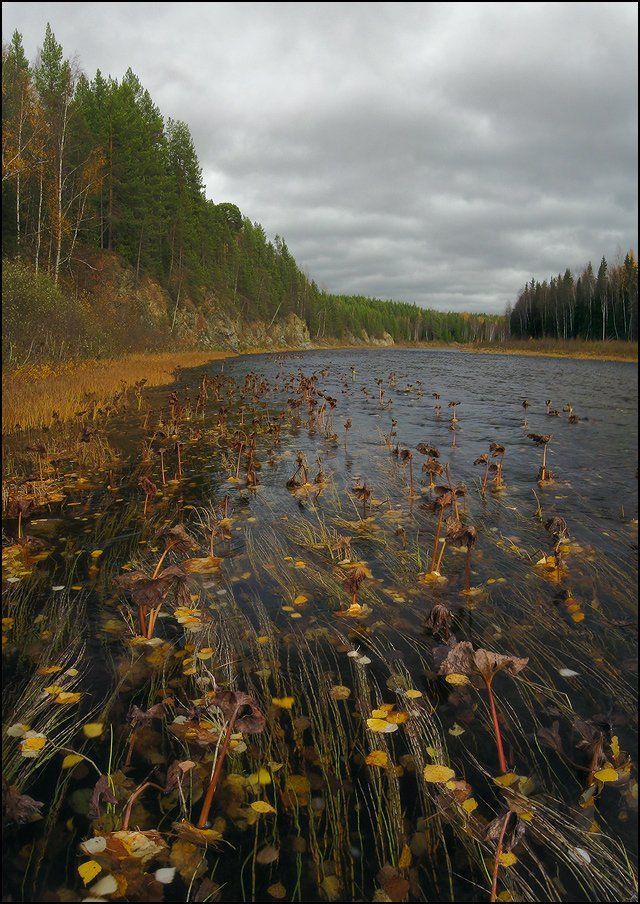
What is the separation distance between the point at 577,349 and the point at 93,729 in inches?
3229

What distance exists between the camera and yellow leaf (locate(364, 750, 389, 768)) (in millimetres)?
2820

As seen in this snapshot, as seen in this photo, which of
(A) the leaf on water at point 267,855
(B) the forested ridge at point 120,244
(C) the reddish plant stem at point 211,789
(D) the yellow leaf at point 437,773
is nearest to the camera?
(A) the leaf on water at point 267,855

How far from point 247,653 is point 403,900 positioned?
1968mm

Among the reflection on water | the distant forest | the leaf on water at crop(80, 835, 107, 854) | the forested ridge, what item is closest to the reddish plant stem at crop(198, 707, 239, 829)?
the reflection on water

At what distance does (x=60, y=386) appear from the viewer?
47.3 feet

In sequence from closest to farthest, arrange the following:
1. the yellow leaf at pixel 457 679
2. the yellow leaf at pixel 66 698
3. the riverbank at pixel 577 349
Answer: the yellow leaf at pixel 66 698 < the yellow leaf at pixel 457 679 < the riverbank at pixel 577 349

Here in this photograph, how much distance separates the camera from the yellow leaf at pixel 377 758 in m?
2.82

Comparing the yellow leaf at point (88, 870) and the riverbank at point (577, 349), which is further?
the riverbank at point (577, 349)

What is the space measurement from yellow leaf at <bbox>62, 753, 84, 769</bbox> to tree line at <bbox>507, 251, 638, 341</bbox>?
260 feet

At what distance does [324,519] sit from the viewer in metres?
6.74

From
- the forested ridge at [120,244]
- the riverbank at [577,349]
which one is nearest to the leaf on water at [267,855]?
the forested ridge at [120,244]

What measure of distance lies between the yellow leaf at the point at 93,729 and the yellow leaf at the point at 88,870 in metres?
0.84

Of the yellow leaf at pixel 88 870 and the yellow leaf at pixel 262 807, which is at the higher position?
the yellow leaf at pixel 88 870

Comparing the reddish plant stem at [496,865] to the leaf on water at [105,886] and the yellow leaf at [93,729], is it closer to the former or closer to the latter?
the leaf on water at [105,886]
